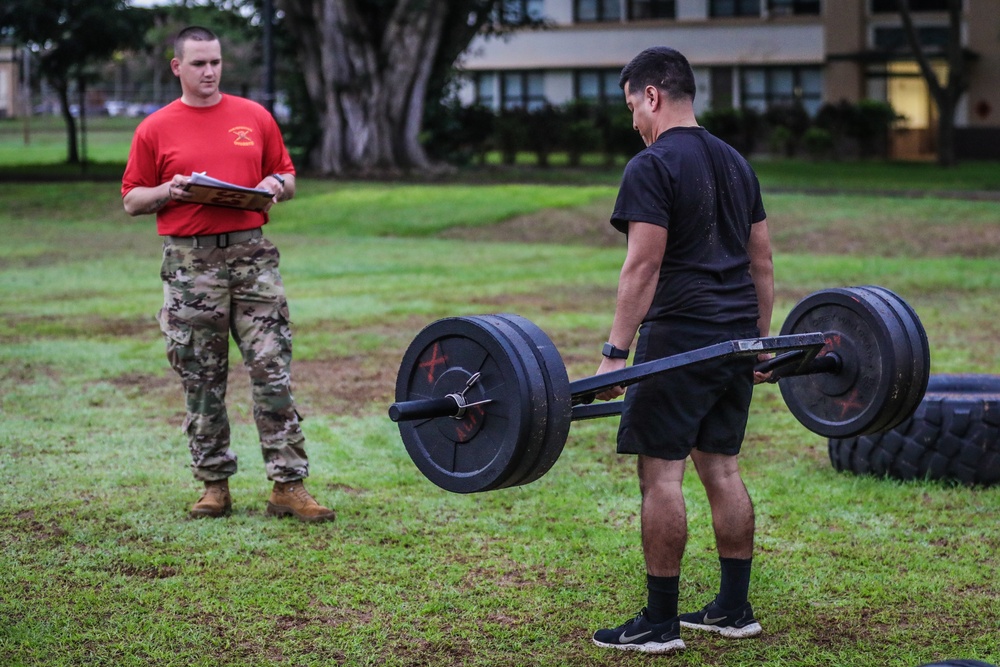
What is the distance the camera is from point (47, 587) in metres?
4.88

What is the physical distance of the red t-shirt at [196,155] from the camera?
18.4 ft

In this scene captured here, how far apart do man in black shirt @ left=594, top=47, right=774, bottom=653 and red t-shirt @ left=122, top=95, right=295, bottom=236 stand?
207 cm

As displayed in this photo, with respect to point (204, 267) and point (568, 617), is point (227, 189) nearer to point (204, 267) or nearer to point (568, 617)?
point (204, 267)

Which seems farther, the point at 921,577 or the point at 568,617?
the point at 921,577

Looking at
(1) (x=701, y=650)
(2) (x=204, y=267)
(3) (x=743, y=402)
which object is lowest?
(1) (x=701, y=650)

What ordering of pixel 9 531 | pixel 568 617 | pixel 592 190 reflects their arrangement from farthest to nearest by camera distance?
pixel 592 190 < pixel 9 531 < pixel 568 617

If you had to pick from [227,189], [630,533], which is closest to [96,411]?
[227,189]

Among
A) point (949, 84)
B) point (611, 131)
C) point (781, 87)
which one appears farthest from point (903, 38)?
point (611, 131)

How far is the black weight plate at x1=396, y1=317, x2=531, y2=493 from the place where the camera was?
13.1 ft

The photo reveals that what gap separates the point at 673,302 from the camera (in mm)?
4266

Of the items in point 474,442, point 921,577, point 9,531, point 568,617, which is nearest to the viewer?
point 474,442

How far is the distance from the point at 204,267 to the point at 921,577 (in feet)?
10.6

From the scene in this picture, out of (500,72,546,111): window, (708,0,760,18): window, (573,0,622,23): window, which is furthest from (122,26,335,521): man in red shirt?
(500,72,546,111): window

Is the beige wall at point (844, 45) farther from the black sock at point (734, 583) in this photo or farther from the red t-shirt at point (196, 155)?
the black sock at point (734, 583)
